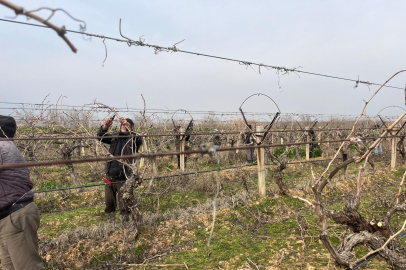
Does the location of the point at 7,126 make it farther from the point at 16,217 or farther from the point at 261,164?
the point at 261,164

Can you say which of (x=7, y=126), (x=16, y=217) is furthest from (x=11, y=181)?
(x=7, y=126)

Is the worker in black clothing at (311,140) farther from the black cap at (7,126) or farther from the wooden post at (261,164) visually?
the black cap at (7,126)

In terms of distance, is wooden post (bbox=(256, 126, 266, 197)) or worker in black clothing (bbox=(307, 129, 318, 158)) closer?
wooden post (bbox=(256, 126, 266, 197))

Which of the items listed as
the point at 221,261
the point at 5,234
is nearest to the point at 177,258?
the point at 221,261

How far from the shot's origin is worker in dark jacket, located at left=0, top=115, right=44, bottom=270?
2035 millimetres

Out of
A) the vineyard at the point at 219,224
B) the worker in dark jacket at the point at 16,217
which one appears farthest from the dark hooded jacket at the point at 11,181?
the vineyard at the point at 219,224

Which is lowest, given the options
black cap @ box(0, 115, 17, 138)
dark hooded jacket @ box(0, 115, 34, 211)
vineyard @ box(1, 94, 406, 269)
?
vineyard @ box(1, 94, 406, 269)

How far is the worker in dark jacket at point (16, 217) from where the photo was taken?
2035mm

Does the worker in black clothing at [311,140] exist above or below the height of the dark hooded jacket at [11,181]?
below

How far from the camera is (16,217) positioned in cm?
205

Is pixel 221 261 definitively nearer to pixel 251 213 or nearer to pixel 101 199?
pixel 251 213

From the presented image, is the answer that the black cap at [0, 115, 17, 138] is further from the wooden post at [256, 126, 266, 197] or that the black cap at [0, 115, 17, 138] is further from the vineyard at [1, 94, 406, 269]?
the wooden post at [256, 126, 266, 197]

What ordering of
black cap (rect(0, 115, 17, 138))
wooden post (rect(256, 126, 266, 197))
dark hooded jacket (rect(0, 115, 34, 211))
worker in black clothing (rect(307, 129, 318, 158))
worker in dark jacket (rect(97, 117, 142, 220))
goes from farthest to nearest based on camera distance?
worker in black clothing (rect(307, 129, 318, 158))
wooden post (rect(256, 126, 266, 197))
worker in dark jacket (rect(97, 117, 142, 220))
black cap (rect(0, 115, 17, 138))
dark hooded jacket (rect(0, 115, 34, 211))

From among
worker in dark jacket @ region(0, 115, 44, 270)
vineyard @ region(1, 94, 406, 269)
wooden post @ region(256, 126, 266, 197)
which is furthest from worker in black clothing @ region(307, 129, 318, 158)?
worker in dark jacket @ region(0, 115, 44, 270)
